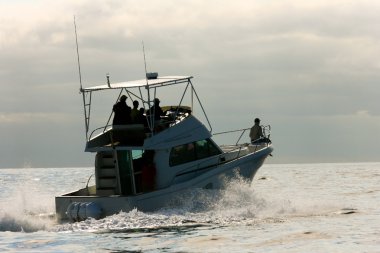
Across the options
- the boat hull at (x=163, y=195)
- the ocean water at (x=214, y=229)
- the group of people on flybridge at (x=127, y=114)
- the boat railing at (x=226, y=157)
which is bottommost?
the ocean water at (x=214, y=229)

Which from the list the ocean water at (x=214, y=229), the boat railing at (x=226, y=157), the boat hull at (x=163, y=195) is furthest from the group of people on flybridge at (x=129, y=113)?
the ocean water at (x=214, y=229)

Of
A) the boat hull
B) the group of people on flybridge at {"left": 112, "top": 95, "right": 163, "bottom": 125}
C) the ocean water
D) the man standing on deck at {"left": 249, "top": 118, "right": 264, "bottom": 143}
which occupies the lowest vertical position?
the ocean water

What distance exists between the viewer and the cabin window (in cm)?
2648

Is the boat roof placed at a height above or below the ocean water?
above

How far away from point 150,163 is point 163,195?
1.40 meters

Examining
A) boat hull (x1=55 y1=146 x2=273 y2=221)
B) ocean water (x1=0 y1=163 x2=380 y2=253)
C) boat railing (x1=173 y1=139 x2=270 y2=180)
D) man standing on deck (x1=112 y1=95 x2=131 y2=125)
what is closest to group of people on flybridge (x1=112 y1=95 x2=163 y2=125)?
man standing on deck (x1=112 y1=95 x2=131 y2=125)

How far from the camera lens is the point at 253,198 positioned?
27.4 meters

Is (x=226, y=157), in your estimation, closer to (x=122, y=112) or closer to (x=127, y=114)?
(x=127, y=114)

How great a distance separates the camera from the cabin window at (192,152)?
26.5 metres

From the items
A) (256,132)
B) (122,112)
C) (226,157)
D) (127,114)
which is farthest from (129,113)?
(256,132)

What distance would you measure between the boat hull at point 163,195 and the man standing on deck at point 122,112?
2772 mm

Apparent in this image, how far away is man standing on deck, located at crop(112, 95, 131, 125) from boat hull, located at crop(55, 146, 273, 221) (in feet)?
9.09

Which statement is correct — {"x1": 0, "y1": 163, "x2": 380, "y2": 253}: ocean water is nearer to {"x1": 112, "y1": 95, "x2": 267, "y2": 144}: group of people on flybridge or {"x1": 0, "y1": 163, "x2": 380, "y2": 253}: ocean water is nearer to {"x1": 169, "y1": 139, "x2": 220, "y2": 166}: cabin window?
{"x1": 169, "y1": 139, "x2": 220, "y2": 166}: cabin window

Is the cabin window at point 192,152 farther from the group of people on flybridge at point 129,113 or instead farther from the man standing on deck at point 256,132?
the man standing on deck at point 256,132
